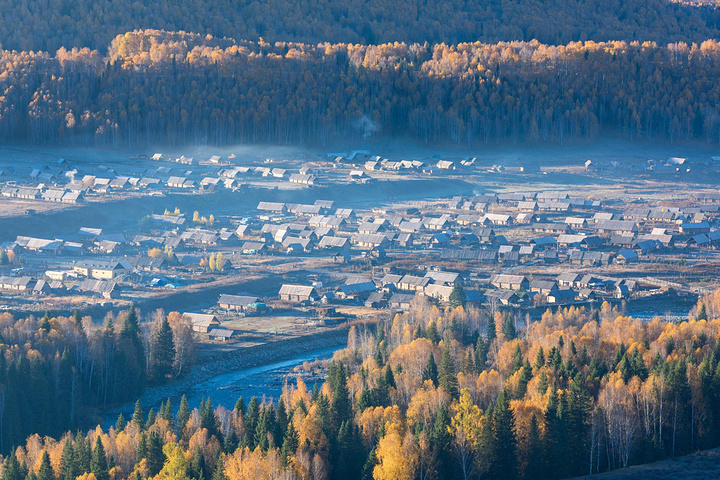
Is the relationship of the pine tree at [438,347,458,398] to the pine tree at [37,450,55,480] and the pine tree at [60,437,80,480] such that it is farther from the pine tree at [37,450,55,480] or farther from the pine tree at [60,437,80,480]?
the pine tree at [37,450,55,480]

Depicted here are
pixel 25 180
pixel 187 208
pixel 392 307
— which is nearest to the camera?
pixel 392 307

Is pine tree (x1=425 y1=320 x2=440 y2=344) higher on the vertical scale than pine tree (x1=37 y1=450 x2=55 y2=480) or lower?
higher

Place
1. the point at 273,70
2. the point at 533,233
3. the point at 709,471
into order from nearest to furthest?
the point at 709,471 → the point at 533,233 → the point at 273,70

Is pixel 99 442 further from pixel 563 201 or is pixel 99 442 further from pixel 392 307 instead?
pixel 563 201

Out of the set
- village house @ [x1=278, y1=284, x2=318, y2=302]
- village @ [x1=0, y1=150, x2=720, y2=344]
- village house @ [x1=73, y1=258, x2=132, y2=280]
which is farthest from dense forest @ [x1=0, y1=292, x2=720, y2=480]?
village house @ [x1=73, y1=258, x2=132, y2=280]

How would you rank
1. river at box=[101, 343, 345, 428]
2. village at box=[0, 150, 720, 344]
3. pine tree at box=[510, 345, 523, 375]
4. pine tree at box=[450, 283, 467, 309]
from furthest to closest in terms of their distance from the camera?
village at box=[0, 150, 720, 344] < pine tree at box=[450, 283, 467, 309] < river at box=[101, 343, 345, 428] < pine tree at box=[510, 345, 523, 375]

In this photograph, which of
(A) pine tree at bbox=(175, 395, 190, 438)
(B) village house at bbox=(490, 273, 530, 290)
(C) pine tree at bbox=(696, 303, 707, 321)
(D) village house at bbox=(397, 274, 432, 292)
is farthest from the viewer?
(B) village house at bbox=(490, 273, 530, 290)

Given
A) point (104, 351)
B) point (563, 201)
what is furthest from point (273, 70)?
point (104, 351)
